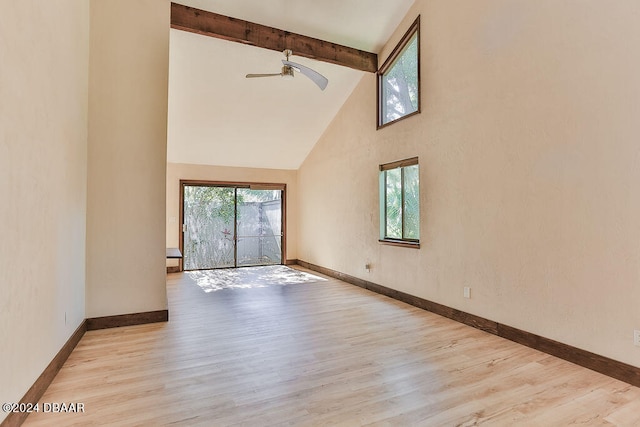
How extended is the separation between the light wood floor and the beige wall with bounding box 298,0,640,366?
1.71ft

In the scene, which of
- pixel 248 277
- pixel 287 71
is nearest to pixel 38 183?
pixel 287 71

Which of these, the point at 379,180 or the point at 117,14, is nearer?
the point at 117,14

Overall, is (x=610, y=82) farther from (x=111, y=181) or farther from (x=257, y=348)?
(x=111, y=181)

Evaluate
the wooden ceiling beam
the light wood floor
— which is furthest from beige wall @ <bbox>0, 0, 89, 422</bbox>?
the wooden ceiling beam

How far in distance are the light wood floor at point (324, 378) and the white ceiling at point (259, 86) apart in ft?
12.1

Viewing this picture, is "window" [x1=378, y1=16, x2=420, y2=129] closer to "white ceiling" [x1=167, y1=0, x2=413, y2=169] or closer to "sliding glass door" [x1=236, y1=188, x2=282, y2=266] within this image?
"white ceiling" [x1=167, y1=0, x2=413, y2=169]

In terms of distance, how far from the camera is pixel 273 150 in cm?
763

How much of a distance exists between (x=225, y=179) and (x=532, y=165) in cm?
640

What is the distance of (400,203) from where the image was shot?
16.5 feet

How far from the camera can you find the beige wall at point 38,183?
1749mm

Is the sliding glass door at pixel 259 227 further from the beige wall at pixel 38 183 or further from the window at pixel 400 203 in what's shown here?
the beige wall at pixel 38 183

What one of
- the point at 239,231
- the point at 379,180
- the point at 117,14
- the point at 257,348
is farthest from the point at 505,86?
the point at 239,231

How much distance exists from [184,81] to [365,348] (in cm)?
471

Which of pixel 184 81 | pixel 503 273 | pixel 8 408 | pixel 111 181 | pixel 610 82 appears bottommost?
pixel 8 408
